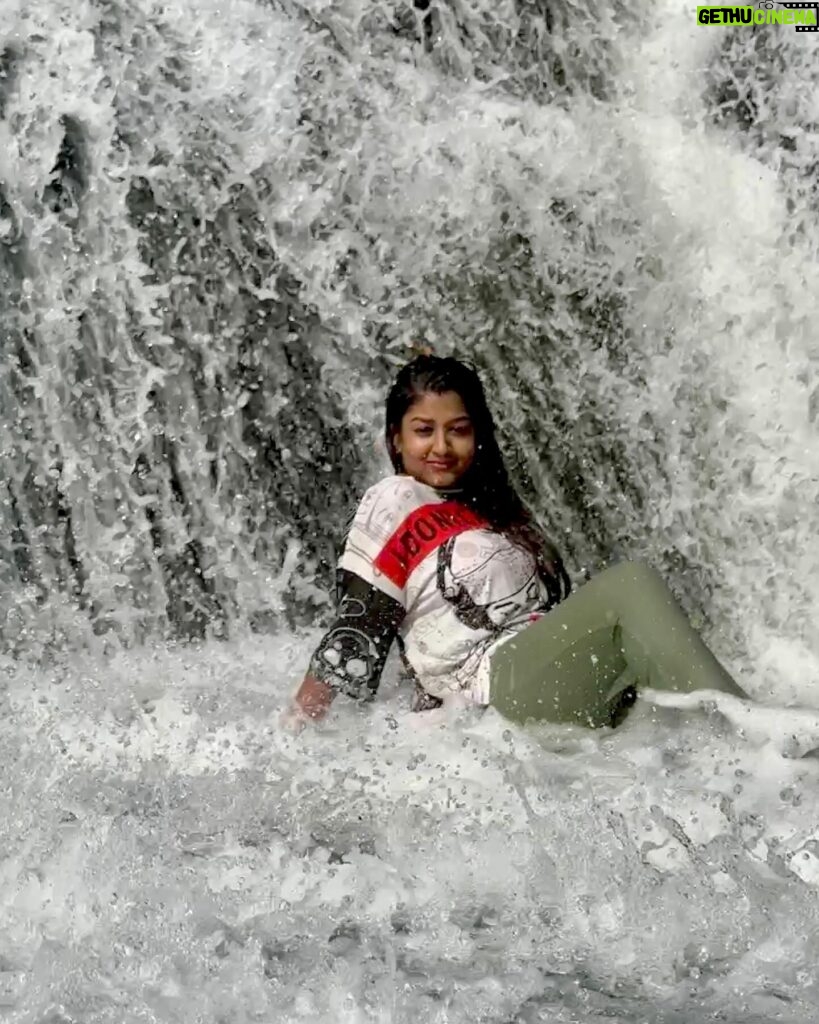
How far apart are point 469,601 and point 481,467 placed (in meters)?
0.36

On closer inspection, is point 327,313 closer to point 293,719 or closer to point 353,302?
point 353,302

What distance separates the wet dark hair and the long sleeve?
336 mm

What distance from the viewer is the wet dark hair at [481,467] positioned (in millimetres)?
3527

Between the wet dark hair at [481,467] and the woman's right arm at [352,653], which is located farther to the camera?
the wet dark hair at [481,467]

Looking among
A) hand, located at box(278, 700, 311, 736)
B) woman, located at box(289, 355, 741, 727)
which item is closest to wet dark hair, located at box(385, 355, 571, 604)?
woman, located at box(289, 355, 741, 727)

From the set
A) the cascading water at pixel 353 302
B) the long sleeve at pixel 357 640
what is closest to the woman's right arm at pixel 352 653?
the long sleeve at pixel 357 640

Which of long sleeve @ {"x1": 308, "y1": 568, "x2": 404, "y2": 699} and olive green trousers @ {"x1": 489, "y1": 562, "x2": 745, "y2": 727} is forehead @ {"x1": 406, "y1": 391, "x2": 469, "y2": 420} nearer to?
long sleeve @ {"x1": 308, "y1": 568, "x2": 404, "y2": 699}

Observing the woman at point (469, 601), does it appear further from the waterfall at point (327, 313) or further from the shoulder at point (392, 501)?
the waterfall at point (327, 313)

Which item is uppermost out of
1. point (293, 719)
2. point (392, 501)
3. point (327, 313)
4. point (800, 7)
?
point (800, 7)

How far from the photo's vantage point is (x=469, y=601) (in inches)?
133

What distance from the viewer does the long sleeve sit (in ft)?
10.8

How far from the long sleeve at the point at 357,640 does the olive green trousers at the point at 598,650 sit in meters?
0.31

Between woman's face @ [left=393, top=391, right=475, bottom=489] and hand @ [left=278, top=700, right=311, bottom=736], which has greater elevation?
woman's face @ [left=393, top=391, right=475, bottom=489]

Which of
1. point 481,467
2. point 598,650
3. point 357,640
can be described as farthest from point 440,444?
point 598,650
